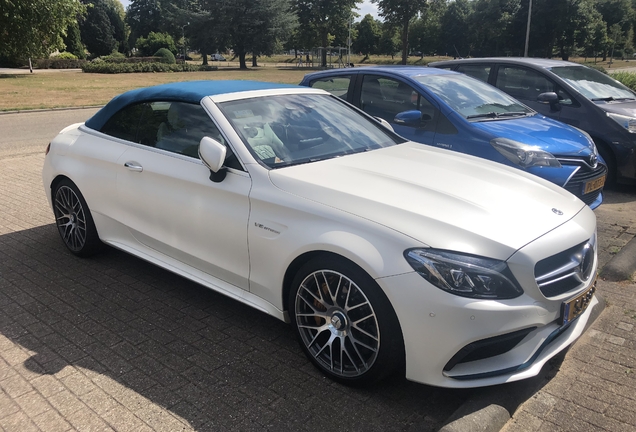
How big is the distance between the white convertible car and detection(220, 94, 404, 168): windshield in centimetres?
1

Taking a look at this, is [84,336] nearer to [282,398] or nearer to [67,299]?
[67,299]

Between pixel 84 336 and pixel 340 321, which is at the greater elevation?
pixel 340 321

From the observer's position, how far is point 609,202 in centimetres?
703

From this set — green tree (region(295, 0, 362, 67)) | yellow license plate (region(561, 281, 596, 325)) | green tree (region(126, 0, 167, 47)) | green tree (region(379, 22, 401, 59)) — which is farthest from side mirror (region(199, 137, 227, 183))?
green tree (region(379, 22, 401, 59))

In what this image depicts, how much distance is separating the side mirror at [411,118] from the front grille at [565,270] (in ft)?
9.63

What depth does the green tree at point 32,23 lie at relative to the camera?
32469 mm

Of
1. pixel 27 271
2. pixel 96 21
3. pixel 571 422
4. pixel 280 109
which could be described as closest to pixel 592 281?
pixel 571 422

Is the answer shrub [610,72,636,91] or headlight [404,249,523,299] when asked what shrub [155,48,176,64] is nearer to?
shrub [610,72,636,91]

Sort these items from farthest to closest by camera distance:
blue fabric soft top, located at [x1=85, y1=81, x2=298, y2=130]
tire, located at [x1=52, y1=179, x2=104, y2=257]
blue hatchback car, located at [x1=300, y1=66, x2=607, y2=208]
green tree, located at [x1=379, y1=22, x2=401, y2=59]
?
green tree, located at [x1=379, y1=22, x2=401, y2=59], blue hatchback car, located at [x1=300, y1=66, x2=607, y2=208], tire, located at [x1=52, y1=179, x2=104, y2=257], blue fabric soft top, located at [x1=85, y1=81, x2=298, y2=130]

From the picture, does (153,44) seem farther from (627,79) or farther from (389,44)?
(627,79)

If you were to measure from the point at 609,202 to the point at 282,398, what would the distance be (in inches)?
229

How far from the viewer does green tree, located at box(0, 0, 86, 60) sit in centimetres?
3247

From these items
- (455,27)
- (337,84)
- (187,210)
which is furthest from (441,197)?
(455,27)

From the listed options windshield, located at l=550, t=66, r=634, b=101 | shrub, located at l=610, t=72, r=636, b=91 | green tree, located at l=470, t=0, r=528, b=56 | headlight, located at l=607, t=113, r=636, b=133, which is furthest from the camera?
green tree, located at l=470, t=0, r=528, b=56
